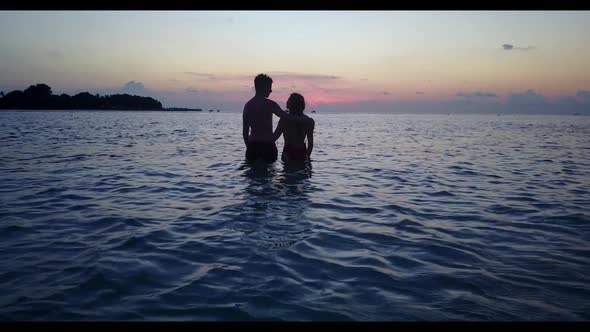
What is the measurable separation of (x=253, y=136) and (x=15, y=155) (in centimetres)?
901

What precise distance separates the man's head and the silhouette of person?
0.68 meters

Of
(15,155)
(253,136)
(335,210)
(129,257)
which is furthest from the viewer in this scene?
(15,155)

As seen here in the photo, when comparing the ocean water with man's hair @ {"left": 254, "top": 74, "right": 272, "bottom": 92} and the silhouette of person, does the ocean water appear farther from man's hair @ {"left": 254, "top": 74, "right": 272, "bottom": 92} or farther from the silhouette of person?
man's hair @ {"left": 254, "top": 74, "right": 272, "bottom": 92}

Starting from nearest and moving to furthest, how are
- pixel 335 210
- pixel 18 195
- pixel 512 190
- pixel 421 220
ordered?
1. pixel 421 220
2. pixel 335 210
3. pixel 18 195
4. pixel 512 190

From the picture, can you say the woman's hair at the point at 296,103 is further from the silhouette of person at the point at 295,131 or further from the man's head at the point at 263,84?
the man's head at the point at 263,84

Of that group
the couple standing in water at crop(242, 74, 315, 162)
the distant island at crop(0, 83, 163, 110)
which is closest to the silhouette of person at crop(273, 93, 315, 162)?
the couple standing in water at crop(242, 74, 315, 162)

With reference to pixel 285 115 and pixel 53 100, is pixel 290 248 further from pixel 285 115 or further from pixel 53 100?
pixel 53 100

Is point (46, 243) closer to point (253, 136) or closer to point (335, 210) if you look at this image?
point (335, 210)

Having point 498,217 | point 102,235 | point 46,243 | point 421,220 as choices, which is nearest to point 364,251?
point 421,220

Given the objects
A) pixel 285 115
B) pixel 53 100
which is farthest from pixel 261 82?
pixel 53 100

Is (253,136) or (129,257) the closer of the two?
(129,257)

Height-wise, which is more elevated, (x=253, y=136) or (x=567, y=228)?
(x=253, y=136)

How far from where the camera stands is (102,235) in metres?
4.61

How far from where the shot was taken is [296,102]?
31.9 feet
